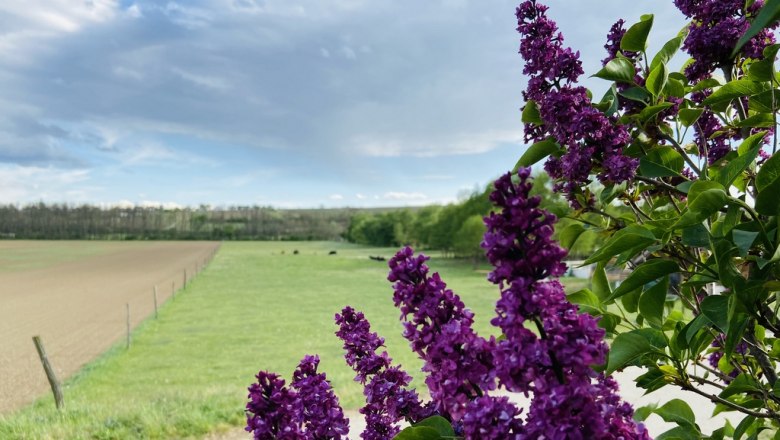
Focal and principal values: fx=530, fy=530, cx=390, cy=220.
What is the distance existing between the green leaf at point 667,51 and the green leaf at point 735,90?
10.3 inches

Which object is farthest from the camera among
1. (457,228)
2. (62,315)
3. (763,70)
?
(457,228)

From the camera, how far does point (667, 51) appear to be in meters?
2.03

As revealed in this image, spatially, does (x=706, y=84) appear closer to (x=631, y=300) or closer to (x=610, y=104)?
(x=610, y=104)

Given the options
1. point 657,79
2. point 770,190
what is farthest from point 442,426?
point 657,79

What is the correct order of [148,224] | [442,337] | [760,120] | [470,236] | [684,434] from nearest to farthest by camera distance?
[442,337] → [760,120] → [684,434] → [470,236] → [148,224]

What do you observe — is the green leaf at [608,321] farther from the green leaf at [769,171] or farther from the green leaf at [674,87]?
the green leaf at [674,87]

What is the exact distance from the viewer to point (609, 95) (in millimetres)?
1974

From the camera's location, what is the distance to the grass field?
8.58m

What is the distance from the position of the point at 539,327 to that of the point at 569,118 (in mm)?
1051

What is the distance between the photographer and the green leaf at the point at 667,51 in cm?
200

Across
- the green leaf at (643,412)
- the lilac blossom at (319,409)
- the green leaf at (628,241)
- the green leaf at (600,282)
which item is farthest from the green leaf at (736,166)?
the lilac blossom at (319,409)

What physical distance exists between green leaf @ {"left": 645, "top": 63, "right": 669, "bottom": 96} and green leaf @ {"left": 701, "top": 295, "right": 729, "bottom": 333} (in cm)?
74

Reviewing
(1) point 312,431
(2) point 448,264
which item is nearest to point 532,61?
(1) point 312,431

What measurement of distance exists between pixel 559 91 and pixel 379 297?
31.8 metres
